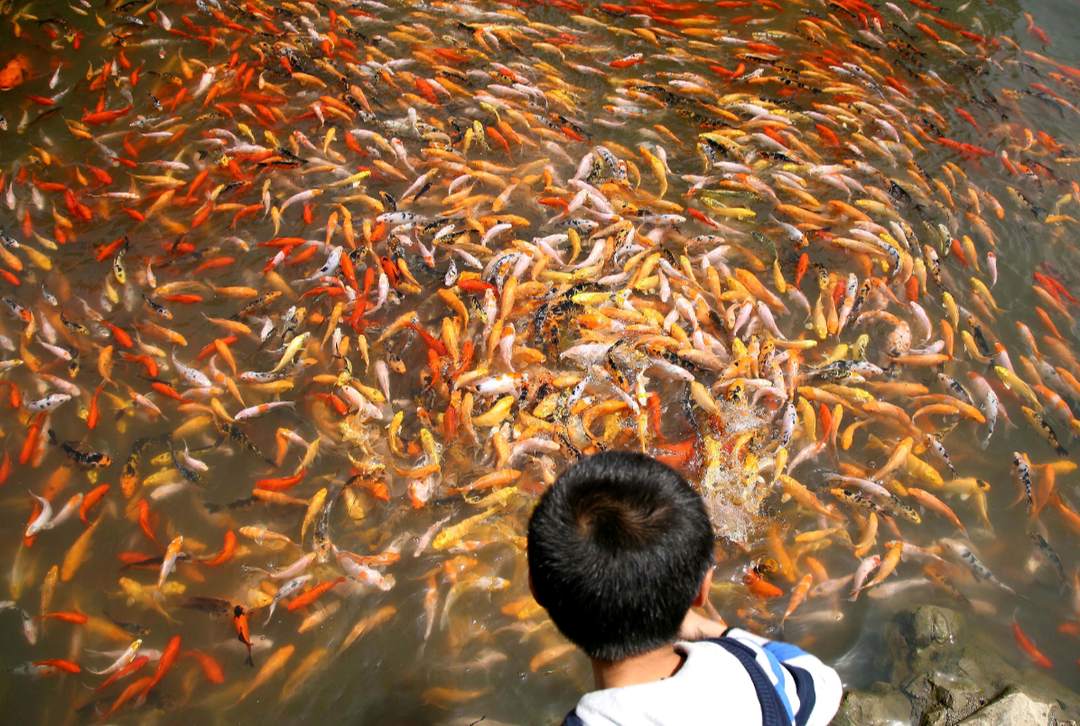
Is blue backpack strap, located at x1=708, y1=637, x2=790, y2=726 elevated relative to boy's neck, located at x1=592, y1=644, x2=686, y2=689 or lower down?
elevated

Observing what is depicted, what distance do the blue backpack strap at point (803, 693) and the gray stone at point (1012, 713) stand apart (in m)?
1.84

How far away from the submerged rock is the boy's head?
6.87ft

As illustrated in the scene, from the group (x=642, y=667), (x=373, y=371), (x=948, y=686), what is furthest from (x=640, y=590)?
(x=373, y=371)

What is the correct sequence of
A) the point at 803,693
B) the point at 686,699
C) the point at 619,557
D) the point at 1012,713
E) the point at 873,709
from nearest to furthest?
the point at 686,699 → the point at 619,557 → the point at 803,693 → the point at 1012,713 → the point at 873,709

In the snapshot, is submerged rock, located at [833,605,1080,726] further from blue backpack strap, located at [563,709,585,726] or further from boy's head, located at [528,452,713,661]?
blue backpack strap, located at [563,709,585,726]

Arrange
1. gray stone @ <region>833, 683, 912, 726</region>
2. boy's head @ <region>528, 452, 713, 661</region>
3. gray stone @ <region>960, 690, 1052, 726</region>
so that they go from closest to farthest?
boy's head @ <region>528, 452, 713, 661</region>, gray stone @ <region>960, 690, 1052, 726</region>, gray stone @ <region>833, 683, 912, 726</region>

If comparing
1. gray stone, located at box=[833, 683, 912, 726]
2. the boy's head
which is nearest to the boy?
the boy's head

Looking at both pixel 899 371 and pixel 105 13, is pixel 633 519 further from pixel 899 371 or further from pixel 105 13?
pixel 105 13

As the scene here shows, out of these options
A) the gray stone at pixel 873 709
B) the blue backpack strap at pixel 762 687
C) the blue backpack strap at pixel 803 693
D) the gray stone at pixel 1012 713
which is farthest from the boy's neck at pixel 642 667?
the gray stone at pixel 1012 713

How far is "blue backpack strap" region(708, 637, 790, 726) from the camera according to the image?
→ 64.9 inches

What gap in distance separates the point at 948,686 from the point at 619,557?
8.55 ft

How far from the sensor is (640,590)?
1.69 m

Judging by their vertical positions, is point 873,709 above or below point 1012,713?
below

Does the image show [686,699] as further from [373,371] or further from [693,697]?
[373,371]
